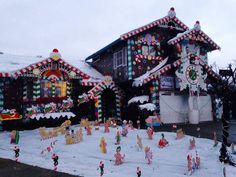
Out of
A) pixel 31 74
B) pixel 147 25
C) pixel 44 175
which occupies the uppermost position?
pixel 147 25

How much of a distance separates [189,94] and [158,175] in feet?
42.2

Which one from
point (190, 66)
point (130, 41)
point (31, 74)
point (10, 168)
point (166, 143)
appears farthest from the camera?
point (130, 41)

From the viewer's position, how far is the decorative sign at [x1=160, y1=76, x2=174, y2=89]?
1844 centimetres

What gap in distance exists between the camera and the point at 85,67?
24812 mm

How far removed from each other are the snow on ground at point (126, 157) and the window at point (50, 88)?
5.56 m

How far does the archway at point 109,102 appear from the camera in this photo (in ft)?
69.4

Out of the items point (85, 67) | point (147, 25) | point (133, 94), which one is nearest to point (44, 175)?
point (133, 94)

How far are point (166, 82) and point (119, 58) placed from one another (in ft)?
15.8

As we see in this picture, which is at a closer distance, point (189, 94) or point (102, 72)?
point (189, 94)

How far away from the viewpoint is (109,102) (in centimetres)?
2133

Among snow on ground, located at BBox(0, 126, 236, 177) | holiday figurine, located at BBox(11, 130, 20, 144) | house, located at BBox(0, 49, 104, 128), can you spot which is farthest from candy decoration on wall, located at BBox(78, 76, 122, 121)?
holiday figurine, located at BBox(11, 130, 20, 144)

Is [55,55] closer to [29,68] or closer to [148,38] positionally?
[29,68]

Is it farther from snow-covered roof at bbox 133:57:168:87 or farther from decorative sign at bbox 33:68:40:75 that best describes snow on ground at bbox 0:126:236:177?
snow-covered roof at bbox 133:57:168:87

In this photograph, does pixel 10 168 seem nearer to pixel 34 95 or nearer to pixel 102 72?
pixel 34 95
